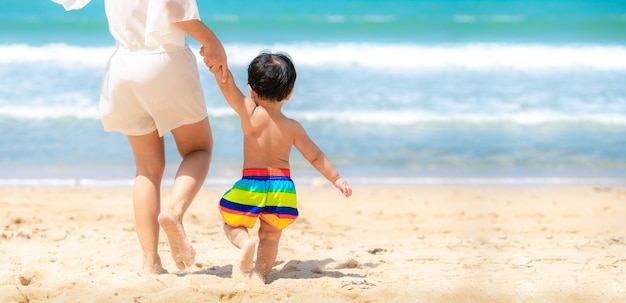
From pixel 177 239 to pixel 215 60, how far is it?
2.49 feet

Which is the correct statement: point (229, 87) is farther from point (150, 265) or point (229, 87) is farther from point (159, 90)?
point (150, 265)

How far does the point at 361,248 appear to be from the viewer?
4.50 m

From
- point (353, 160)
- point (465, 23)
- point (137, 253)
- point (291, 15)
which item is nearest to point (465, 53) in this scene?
point (465, 23)

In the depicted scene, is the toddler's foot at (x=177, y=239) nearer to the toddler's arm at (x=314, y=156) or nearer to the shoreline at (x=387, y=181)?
the toddler's arm at (x=314, y=156)

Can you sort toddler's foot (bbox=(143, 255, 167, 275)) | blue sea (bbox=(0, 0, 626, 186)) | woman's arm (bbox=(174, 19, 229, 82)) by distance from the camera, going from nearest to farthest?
woman's arm (bbox=(174, 19, 229, 82)) → toddler's foot (bbox=(143, 255, 167, 275)) → blue sea (bbox=(0, 0, 626, 186))

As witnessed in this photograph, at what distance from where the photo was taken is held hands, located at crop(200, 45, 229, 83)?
10.5 feet

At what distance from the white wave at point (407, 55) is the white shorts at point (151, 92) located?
9.79 m

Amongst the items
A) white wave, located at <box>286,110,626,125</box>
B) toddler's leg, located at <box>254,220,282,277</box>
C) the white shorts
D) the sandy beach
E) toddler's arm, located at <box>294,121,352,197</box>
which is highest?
the white shorts

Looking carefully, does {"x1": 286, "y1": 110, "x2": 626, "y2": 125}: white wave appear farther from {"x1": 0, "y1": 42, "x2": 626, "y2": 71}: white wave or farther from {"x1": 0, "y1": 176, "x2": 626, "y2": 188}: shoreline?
{"x1": 0, "y1": 42, "x2": 626, "y2": 71}: white wave

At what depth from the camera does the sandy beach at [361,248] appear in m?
3.23

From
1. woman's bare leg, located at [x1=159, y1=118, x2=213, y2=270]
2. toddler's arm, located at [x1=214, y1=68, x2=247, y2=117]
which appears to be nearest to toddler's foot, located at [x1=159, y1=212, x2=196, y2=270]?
woman's bare leg, located at [x1=159, y1=118, x2=213, y2=270]

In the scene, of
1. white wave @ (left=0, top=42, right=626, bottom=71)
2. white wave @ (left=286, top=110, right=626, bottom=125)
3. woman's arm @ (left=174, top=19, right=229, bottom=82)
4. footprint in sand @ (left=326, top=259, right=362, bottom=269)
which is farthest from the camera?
white wave @ (left=0, top=42, right=626, bottom=71)

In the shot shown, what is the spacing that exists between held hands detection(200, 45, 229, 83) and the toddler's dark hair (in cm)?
11

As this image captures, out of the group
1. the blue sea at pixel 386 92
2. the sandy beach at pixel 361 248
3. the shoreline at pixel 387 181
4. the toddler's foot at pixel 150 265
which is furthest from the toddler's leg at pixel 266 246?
the blue sea at pixel 386 92
